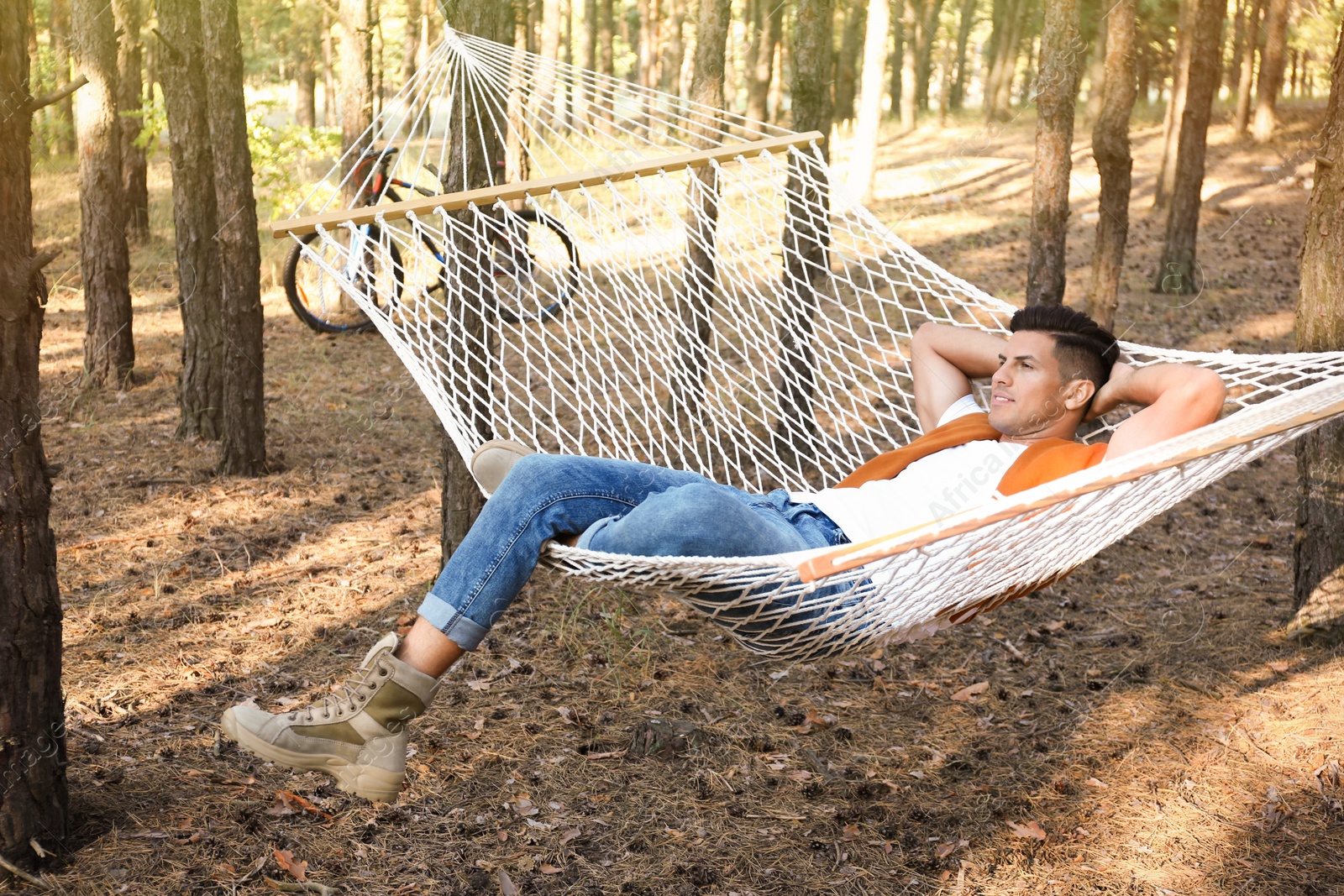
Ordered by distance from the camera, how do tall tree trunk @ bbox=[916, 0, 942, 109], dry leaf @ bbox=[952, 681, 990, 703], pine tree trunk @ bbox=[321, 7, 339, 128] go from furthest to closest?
tall tree trunk @ bbox=[916, 0, 942, 109] → pine tree trunk @ bbox=[321, 7, 339, 128] → dry leaf @ bbox=[952, 681, 990, 703]

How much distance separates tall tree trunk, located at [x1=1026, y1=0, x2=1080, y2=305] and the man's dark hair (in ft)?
5.67

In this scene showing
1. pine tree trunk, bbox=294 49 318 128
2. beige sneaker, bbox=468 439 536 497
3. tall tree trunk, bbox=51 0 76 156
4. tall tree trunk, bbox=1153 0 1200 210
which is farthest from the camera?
pine tree trunk, bbox=294 49 318 128

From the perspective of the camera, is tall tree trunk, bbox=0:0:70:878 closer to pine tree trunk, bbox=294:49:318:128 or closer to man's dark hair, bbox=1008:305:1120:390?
man's dark hair, bbox=1008:305:1120:390

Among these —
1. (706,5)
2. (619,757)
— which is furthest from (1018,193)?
(619,757)

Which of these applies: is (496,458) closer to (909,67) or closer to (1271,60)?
(1271,60)

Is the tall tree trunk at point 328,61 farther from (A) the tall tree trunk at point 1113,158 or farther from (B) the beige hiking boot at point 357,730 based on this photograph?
(B) the beige hiking boot at point 357,730

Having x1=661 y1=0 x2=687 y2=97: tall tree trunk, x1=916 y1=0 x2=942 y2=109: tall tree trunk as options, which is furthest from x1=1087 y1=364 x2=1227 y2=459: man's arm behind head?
x1=916 y1=0 x2=942 y2=109: tall tree trunk

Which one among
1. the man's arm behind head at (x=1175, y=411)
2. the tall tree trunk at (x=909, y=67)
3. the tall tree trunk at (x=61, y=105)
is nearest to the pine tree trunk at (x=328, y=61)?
the tall tree trunk at (x=61, y=105)

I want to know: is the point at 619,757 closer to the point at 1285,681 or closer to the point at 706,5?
the point at 1285,681

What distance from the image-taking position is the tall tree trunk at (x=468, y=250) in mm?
2666

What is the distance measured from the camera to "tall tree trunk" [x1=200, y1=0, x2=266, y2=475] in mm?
3496

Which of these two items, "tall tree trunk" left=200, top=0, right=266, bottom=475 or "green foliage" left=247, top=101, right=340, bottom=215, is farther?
"green foliage" left=247, top=101, right=340, bottom=215

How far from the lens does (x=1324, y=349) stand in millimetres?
2453

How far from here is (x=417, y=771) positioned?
2227 mm
